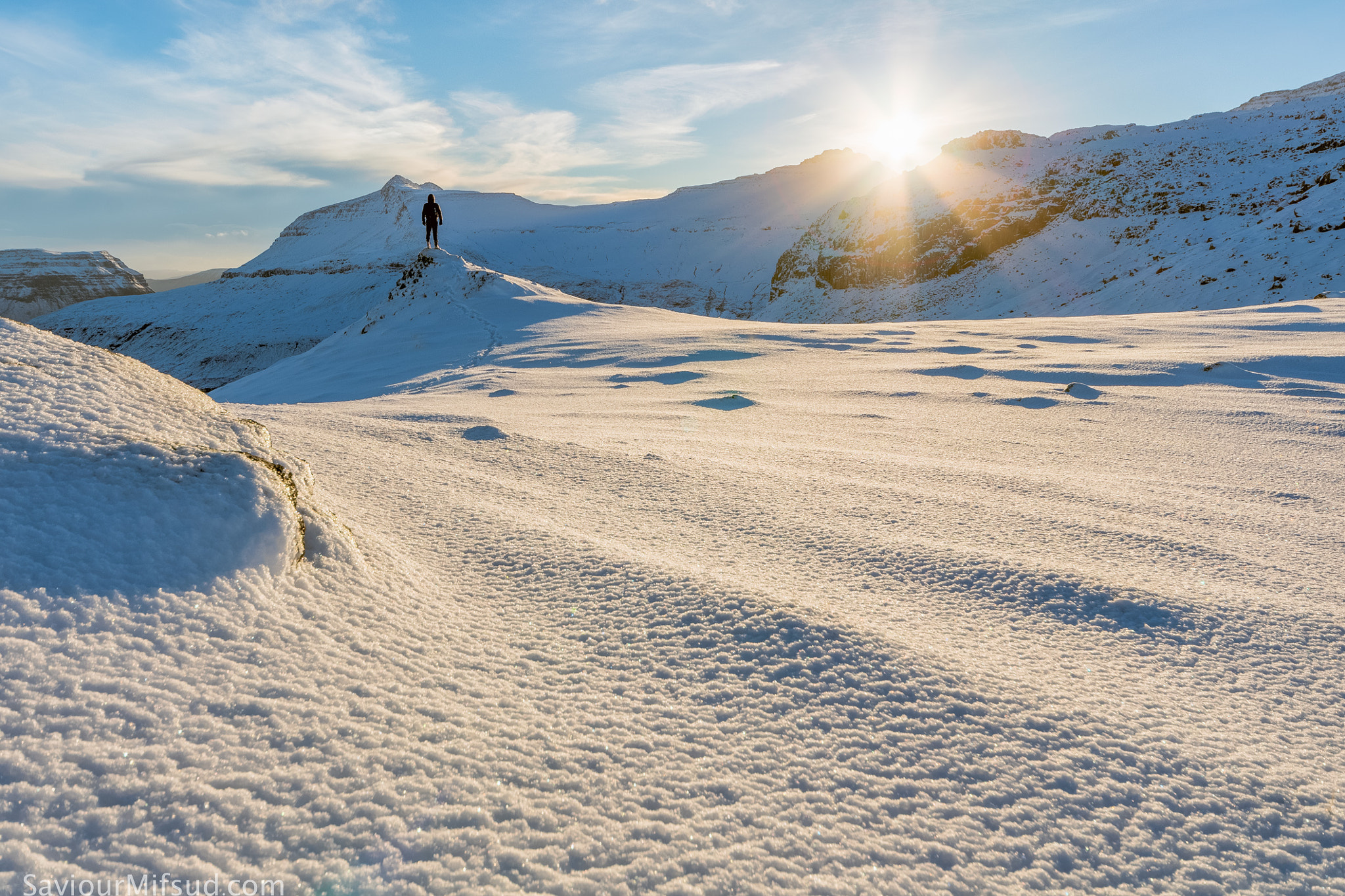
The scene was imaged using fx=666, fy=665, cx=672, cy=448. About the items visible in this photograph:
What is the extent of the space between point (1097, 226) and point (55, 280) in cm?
11541

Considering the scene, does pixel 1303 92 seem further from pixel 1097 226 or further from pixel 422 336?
pixel 422 336

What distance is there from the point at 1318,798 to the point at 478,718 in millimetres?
1523

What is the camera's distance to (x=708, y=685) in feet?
4.74

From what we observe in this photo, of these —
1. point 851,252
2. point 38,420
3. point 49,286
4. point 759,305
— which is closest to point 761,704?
point 38,420

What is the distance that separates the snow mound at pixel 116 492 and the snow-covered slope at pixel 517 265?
116ft

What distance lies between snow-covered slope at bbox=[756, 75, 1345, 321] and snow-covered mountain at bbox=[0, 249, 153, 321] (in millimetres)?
89314

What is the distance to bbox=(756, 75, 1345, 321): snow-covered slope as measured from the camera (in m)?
18.7

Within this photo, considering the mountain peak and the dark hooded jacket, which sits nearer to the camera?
the dark hooded jacket

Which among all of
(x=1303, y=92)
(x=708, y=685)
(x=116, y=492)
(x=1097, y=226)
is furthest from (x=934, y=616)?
(x=1303, y=92)

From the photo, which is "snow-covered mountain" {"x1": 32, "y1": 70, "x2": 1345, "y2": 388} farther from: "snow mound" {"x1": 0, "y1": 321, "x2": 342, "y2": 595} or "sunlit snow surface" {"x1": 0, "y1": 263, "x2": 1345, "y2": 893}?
"snow mound" {"x1": 0, "y1": 321, "x2": 342, "y2": 595}

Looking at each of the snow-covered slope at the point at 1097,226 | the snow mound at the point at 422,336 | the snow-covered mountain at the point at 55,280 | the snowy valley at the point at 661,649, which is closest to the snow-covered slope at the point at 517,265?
the snow-covered slope at the point at 1097,226

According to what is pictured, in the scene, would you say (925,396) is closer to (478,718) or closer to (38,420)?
(478,718)

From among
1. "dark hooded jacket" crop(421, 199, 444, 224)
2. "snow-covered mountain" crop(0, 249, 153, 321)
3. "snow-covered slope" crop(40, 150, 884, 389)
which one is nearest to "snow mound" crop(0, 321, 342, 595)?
"dark hooded jacket" crop(421, 199, 444, 224)

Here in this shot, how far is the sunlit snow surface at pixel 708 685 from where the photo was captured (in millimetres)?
974
